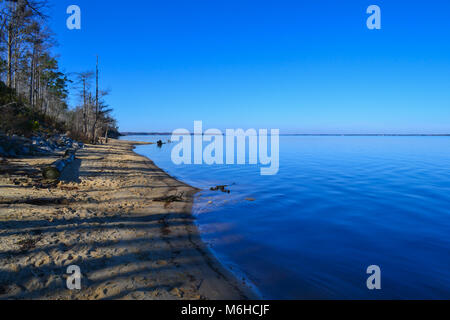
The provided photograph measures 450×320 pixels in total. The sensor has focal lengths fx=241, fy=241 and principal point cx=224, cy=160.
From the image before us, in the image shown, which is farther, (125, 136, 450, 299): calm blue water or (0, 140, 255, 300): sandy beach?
(125, 136, 450, 299): calm blue water

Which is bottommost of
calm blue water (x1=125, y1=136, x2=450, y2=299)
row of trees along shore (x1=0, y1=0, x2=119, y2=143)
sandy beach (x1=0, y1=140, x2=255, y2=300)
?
calm blue water (x1=125, y1=136, x2=450, y2=299)

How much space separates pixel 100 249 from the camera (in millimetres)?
5727

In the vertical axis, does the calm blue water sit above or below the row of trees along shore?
below

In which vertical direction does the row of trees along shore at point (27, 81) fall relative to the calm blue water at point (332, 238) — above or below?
above

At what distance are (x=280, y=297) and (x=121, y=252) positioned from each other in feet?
12.3

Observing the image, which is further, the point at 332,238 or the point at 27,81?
the point at 27,81

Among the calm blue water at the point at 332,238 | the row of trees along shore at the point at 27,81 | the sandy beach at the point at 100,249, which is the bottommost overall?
the calm blue water at the point at 332,238

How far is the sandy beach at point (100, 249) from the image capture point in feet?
14.3

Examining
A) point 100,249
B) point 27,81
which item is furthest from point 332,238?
point 27,81

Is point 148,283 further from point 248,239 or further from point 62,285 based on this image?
point 248,239

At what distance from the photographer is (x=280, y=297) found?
16.5 ft

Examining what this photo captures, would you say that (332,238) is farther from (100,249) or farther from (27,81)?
(27,81)

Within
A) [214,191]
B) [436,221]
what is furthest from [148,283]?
[436,221]

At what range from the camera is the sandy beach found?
14.3 feet
